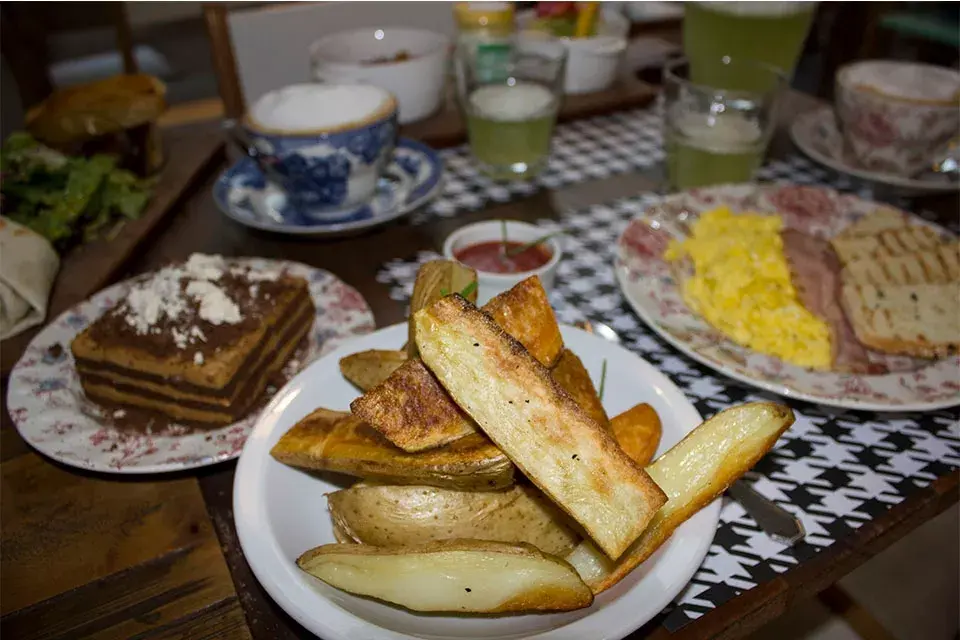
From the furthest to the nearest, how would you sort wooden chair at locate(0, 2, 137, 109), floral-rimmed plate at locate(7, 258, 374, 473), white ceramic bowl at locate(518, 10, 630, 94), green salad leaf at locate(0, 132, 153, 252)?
wooden chair at locate(0, 2, 137, 109), white ceramic bowl at locate(518, 10, 630, 94), green salad leaf at locate(0, 132, 153, 252), floral-rimmed plate at locate(7, 258, 374, 473)

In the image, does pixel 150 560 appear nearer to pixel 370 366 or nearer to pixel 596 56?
pixel 370 366

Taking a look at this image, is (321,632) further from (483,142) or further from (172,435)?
(483,142)

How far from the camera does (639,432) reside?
1060 millimetres

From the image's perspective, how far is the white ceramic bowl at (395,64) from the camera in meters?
2.39

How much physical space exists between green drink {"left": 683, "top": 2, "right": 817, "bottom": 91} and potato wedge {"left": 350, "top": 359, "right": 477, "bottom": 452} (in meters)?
2.00

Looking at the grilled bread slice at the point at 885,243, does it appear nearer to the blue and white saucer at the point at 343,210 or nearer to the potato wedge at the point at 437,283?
the potato wedge at the point at 437,283

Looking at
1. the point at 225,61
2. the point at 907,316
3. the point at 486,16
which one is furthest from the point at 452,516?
the point at 225,61

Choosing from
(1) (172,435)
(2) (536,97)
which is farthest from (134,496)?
(2) (536,97)

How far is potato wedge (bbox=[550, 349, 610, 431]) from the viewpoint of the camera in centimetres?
102

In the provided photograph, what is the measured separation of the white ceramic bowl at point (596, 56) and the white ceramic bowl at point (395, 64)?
0.48 meters

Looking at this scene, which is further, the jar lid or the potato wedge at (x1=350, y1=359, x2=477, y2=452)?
the jar lid

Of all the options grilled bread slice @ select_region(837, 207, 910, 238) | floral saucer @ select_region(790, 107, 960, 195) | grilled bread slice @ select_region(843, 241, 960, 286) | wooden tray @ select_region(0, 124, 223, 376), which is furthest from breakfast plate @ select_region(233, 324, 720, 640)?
floral saucer @ select_region(790, 107, 960, 195)

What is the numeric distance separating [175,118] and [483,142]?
170cm

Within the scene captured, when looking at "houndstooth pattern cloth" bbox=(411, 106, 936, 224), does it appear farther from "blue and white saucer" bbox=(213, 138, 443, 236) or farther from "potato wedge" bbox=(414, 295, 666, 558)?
"potato wedge" bbox=(414, 295, 666, 558)
